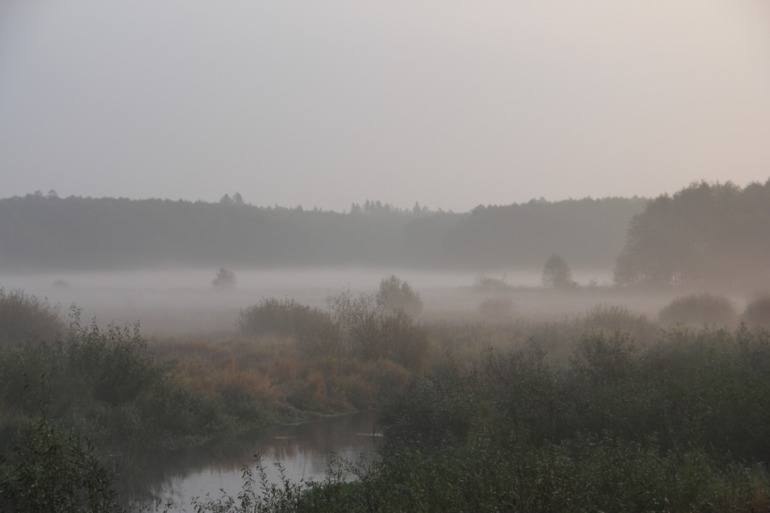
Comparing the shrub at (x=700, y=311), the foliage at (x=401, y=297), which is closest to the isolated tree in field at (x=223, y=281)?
the foliage at (x=401, y=297)

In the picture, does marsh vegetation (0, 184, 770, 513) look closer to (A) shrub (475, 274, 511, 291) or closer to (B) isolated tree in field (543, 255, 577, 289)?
(B) isolated tree in field (543, 255, 577, 289)

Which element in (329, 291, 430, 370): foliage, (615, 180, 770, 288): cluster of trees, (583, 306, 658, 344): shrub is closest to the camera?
(329, 291, 430, 370): foliage

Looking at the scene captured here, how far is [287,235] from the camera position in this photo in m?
138

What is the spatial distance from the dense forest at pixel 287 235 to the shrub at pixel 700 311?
56.3 meters

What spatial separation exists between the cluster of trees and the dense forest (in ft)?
111

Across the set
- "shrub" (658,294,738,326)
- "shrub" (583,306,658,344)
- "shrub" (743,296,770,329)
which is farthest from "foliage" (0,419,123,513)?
"shrub" (658,294,738,326)

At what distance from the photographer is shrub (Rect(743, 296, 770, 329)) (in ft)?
122

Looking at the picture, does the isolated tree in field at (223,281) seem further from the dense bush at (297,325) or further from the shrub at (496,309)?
the dense bush at (297,325)

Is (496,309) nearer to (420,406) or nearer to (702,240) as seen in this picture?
(702,240)

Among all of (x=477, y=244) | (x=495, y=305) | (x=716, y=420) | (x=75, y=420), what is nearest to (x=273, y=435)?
(x=75, y=420)

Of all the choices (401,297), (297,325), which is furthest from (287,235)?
(297,325)

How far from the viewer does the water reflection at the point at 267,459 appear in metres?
18.2

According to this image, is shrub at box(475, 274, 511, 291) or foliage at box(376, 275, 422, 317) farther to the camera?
shrub at box(475, 274, 511, 291)

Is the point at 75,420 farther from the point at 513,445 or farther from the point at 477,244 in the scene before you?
the point at 477,244
